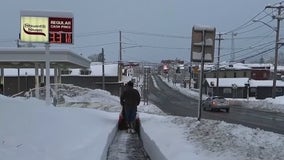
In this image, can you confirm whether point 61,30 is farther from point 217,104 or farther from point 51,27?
point 217,104

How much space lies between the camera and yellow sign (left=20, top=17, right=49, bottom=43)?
2805 cm

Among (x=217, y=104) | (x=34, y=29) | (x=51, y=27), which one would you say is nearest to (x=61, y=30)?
(x=51, y=27)

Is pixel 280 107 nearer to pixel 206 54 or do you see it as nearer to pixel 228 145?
pixel 206 54

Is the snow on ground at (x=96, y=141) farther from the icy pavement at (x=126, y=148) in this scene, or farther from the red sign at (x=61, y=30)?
the red sign at (x=61, y=30)

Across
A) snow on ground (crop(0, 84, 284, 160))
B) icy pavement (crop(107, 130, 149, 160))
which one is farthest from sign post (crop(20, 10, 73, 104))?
snow on ground (crop(0, 84, 284, 160))

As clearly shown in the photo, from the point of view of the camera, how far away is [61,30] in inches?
1108

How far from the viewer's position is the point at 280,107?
186 feet

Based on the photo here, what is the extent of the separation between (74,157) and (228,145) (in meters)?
2.75

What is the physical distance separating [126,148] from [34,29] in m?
16.3

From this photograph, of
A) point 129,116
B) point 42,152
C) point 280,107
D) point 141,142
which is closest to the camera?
point 42,152

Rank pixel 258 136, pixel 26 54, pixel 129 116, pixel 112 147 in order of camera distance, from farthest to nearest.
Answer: pixel 26 54
pixel 129 116
pixel 112 147
pixel 258 136

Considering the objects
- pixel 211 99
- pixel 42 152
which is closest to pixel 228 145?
pixel 42 152

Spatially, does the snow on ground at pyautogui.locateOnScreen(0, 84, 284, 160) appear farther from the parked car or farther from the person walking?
the parked car

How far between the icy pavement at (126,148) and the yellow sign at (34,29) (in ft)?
41.6
